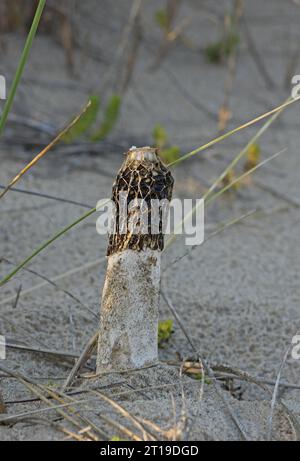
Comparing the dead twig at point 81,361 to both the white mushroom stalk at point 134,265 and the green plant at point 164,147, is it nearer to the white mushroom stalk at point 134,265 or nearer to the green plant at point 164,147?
the white mushroom stalk at point 134,265

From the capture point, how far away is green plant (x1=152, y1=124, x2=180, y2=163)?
292 cm

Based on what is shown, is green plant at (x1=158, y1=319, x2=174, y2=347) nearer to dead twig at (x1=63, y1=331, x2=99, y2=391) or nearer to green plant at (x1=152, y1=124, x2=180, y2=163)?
dead twig at (x1=63, y1=331, x2=99, y2=391)

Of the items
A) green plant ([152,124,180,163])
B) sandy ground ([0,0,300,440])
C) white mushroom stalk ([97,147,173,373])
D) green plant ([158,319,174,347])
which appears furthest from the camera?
green plant ([152,124,180,163])

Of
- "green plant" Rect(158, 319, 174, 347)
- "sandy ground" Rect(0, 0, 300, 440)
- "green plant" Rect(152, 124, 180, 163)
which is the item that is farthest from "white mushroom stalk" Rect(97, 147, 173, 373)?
"green plant" Rect(152, 124, 180, 163)

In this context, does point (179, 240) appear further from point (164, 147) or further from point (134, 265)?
point (134, 265)

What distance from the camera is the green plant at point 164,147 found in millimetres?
2924

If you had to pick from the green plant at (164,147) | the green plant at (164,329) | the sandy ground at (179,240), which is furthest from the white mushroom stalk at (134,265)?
the green plant at (164,147)

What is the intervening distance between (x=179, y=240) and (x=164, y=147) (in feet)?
2.18

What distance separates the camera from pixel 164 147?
10.7 ft

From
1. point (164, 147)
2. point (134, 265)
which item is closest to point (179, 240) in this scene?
point (164, 147)

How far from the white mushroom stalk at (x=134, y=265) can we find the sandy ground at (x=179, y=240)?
0.06 meters

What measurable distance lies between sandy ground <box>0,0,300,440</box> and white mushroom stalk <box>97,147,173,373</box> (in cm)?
6

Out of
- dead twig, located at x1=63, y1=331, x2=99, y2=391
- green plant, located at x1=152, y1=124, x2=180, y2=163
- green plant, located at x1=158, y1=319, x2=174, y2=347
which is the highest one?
green plant, located at x1=152, y1=124, x2=180, y2=163

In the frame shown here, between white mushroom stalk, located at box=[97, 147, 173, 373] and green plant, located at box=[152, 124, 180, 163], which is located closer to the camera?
white mushroom stalk, located at box=[97, 147, 173, 373]
